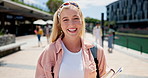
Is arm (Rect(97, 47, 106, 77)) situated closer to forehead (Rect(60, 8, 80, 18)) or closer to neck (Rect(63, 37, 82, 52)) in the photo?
neck (Rect(63, 37, 82, 52))

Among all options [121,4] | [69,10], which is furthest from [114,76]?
[121,4]

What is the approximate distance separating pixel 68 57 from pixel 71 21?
1.18 ft

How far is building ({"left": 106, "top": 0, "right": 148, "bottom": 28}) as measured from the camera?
172 feet

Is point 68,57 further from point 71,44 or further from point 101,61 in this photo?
point 101,61

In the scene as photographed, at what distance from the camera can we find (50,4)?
75.7 meters

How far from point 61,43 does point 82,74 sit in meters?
0.39

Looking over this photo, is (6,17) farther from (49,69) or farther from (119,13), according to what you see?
(119,13)

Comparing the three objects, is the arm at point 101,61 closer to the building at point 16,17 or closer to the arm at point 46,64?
the arm at point 46,64

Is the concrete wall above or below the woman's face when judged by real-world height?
below

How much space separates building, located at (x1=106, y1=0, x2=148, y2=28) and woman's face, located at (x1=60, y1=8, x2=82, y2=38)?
53419mm

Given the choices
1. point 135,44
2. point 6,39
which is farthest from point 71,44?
point 135,44

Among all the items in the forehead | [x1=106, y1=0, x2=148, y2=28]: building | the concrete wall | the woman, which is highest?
[x1=106, y1=0, x2=148, y2=28]: building

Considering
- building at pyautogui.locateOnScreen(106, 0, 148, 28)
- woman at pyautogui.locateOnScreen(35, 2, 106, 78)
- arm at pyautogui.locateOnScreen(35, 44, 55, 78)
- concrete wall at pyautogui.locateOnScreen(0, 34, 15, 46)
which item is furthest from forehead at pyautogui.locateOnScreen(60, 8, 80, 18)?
building at pyautogui.locateOnScreen(106, 0, 148, 28)

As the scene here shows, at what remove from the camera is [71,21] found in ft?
4.87
